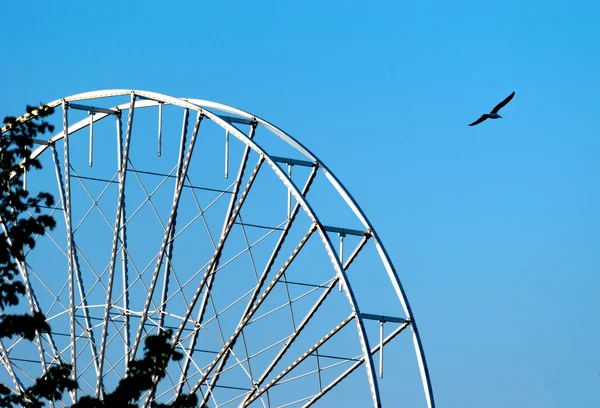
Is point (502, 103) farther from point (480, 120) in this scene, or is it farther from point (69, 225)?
point (69, 225)

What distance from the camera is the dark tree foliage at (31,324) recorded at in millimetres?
40656

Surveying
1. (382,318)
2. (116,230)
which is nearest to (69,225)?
(116,230)

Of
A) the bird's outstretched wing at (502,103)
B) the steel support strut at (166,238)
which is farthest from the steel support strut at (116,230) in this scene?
the bird's outstretched wing at (502,103)

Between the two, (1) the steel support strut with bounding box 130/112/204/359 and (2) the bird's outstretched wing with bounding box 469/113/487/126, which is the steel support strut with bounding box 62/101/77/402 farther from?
(2) the bird's outstretched wing with bounding box 469/113/487/126

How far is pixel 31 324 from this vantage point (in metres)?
41.0

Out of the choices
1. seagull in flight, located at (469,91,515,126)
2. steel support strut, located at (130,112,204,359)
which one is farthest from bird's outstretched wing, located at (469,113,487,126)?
steel support strut, located at (130,112,204,359)

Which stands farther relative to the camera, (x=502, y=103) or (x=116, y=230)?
(x=116, y=230)

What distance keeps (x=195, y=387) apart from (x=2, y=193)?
39.2ft

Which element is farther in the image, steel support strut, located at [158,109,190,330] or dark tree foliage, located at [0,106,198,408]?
steel support strut, located at [158,109,190,330]

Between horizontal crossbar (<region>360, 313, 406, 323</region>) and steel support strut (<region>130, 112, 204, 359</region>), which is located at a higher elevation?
steel support strut (<region>130, 112, 204, 359</region>)

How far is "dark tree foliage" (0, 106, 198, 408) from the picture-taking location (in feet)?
133

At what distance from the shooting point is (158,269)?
53.7 m

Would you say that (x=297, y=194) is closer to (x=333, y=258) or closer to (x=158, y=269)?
(x=333, y=258)

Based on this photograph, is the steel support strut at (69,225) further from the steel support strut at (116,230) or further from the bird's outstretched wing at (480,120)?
the bird's outstretched wing at (480,120)
